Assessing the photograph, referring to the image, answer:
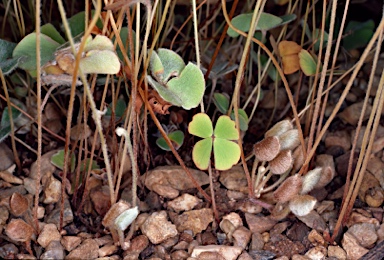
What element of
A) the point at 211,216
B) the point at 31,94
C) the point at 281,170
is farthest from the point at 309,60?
the point at 31,94

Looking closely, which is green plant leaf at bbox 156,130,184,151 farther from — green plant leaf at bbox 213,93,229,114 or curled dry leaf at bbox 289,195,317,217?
curled dry leaf at bbox 289,195,317,217

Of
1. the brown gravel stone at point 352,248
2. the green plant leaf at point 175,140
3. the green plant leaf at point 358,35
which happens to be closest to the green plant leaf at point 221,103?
the green plant leaf at point 175,140

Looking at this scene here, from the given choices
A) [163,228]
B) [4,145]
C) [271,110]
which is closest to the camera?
[163,228]

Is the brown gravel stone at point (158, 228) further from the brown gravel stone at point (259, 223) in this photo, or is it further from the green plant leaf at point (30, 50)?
the green plant leaf at point (30, 50)

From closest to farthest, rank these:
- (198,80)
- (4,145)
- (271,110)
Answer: (198,80) < (4,145) < (271,110)

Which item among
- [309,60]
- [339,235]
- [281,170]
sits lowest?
[339,235]

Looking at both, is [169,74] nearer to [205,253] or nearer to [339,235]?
[205,253]

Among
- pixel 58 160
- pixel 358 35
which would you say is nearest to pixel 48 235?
pixel 58 160

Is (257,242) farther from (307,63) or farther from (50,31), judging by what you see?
(50,31)
